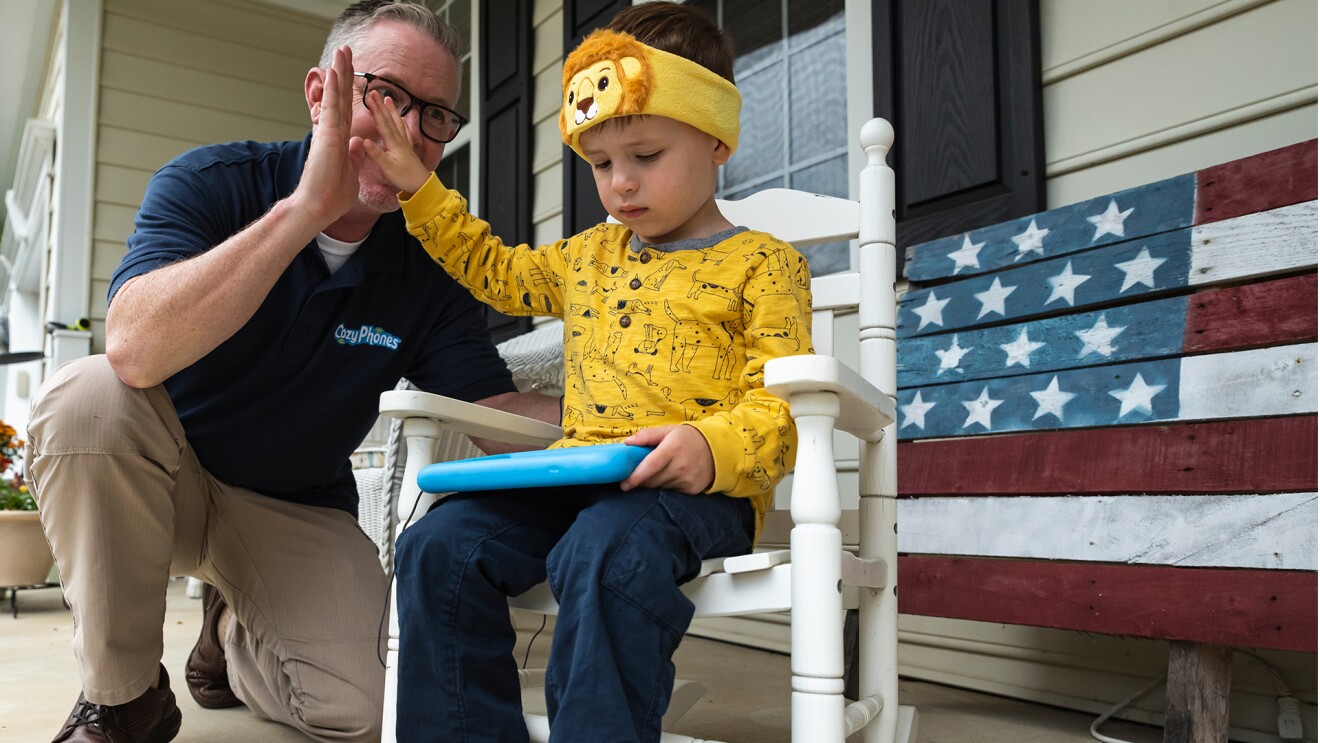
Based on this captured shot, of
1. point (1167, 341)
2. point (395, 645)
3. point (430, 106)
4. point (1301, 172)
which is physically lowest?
point (395, 645)

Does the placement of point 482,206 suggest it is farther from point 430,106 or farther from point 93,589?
point 93,589

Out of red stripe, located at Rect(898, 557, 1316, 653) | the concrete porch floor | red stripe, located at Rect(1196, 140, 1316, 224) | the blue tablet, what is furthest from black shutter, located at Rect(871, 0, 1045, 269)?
the blue tablet

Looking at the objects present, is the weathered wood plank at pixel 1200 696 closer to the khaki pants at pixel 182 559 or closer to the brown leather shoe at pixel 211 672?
the khaki pants at pixel 182 559

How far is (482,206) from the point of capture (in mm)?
4039

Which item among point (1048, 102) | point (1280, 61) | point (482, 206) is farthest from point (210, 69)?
point (1280, 61)

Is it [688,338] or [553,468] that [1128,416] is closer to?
[688,338]

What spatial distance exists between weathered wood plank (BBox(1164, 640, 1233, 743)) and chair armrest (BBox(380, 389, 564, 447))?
98 centimetres

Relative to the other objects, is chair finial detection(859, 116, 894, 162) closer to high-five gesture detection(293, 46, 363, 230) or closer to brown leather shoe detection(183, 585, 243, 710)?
high-five gesture detection(293, 46, 363, 230)

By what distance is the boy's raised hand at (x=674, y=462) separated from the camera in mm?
1048

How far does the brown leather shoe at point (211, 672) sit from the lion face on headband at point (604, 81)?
1.30 meters

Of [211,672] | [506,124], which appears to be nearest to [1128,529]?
[211,672]

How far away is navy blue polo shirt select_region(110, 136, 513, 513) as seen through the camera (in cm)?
159

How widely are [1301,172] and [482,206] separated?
3.13 meters

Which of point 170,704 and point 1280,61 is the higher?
point 1280,61
